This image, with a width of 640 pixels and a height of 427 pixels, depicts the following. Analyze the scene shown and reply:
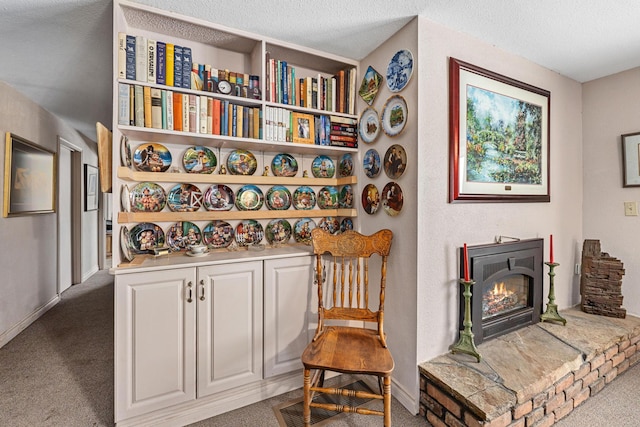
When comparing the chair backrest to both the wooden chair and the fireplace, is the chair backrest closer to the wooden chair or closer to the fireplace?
the wooden chair

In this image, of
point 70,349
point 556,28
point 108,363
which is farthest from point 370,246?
point 70,349

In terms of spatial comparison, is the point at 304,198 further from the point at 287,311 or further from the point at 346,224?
the point at 287,311

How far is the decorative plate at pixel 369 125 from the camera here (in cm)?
199

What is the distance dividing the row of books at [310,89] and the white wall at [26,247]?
8.30 feet

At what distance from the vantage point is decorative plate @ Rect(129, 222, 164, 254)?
1.78 metres

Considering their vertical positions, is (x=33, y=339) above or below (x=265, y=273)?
below

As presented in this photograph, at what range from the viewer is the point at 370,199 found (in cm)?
206

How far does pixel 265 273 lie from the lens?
1.79m

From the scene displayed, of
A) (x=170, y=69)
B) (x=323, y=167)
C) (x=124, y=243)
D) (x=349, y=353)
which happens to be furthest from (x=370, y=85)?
(x=124, y=243)

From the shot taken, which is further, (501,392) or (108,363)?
(108,363)

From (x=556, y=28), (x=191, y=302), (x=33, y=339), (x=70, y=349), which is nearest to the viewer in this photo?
(x=191, y=302)

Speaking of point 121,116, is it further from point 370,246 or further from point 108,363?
point 108,363

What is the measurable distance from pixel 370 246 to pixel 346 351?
64cm

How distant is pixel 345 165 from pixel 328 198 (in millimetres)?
297
